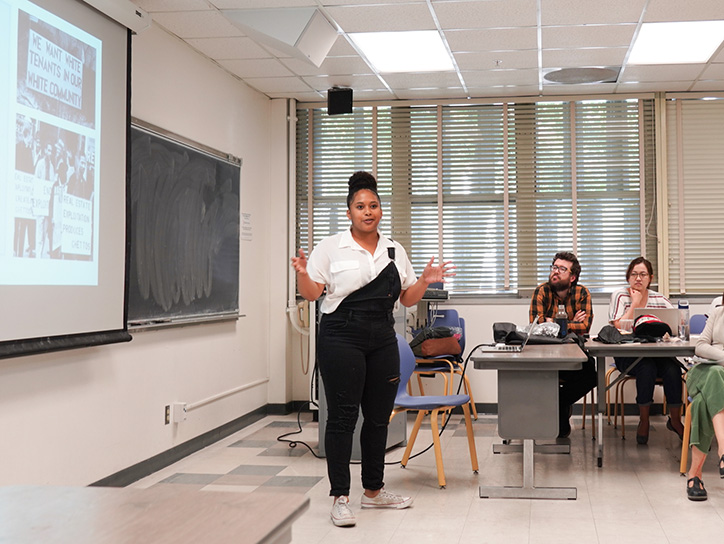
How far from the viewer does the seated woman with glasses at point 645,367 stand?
17.3ft

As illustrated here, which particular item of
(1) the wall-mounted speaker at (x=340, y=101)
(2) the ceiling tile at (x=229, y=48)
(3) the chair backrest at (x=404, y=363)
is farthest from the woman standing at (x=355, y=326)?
(1) the wall-mounted speaker at (x=340, y=101)

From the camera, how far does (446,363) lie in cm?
613

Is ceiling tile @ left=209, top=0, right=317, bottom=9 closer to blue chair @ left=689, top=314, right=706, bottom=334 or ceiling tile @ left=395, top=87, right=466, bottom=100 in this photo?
ceiling tile @ left=395, top=87, right=466, bottom=100

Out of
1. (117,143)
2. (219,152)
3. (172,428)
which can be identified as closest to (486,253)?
(219,152)

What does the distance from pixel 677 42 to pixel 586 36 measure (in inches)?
27.7

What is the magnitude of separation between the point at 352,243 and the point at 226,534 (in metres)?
2.65

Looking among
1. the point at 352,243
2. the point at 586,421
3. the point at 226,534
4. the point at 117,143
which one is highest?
the point at 117,143

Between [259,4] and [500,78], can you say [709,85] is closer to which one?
[500,78]

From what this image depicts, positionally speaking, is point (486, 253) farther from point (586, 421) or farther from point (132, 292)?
point (132, 292)

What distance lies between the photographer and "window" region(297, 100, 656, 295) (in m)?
6.84

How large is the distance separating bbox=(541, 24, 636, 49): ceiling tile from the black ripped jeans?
260cm

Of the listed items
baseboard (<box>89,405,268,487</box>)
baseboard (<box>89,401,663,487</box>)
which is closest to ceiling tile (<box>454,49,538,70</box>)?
baseboard (<box>89,401,663,487</box>)

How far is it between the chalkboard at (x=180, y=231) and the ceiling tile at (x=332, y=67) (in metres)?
0.85

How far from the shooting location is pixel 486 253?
22.9 ft
